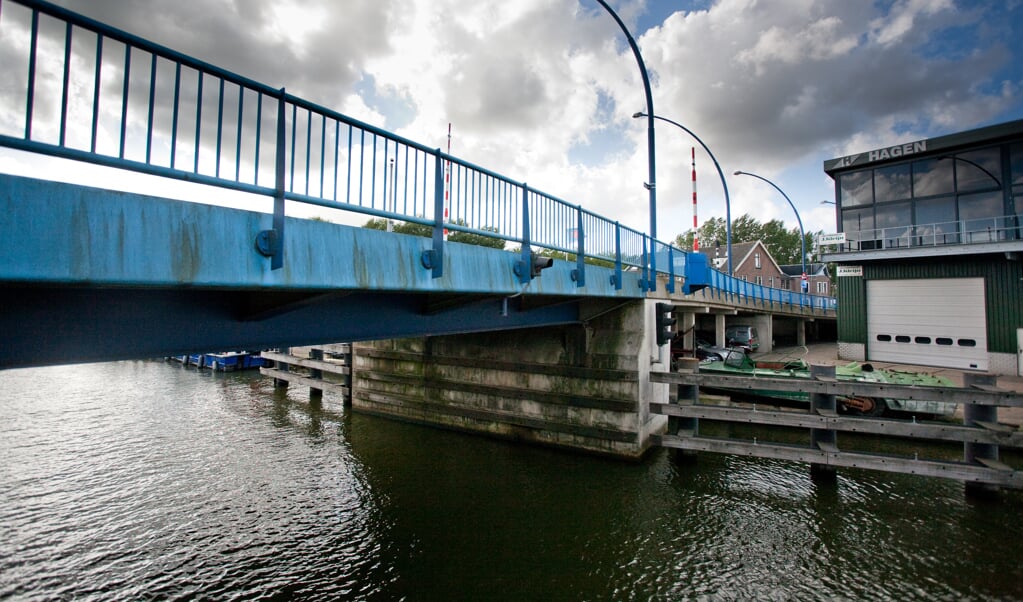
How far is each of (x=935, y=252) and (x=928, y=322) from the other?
2958 millimetres

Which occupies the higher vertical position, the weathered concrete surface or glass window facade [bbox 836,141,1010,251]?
glass window facade [bbox 836,141,1010,251]

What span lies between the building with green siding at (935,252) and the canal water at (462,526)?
44.1 ft

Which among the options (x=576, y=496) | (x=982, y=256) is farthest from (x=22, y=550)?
(x=982, y=256)

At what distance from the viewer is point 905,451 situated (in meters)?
11.5

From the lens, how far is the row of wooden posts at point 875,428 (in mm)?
8336

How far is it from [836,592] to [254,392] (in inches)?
793

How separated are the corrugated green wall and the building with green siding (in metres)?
0.03

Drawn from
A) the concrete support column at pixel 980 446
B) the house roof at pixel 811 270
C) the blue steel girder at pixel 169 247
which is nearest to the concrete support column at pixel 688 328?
the concrete support column at pixel 980 446

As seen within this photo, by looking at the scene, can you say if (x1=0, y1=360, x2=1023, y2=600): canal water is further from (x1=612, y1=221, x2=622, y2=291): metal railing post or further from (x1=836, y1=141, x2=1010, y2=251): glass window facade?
(x1=836, y1=141, x2=1010, y2=251): glass window facade

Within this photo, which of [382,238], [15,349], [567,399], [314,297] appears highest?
[382,238]

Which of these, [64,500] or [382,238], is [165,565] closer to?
[64,500]

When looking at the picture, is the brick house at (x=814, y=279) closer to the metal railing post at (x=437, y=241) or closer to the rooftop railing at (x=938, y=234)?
the rooftop railing at (x=938, y=234)

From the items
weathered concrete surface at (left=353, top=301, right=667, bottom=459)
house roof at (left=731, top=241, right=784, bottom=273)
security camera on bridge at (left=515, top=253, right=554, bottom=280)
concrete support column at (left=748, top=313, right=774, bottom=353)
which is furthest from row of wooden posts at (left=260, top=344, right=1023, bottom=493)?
house roof at (left=731, top=241, right=784, bottom=273)

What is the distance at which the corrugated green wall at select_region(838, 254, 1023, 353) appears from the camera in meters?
17.6
